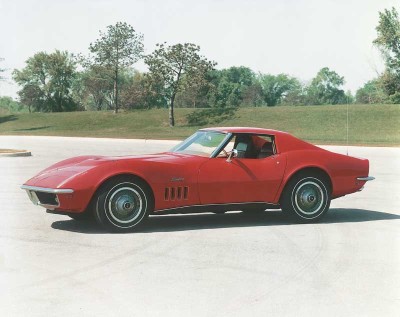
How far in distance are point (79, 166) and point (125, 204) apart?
0.81 meters

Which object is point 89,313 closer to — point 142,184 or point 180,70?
point 142,184

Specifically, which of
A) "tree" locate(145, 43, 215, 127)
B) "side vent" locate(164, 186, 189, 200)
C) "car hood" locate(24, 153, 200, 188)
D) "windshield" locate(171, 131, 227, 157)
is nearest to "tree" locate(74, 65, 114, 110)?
"tree" locate(145, 43, 215, 127)

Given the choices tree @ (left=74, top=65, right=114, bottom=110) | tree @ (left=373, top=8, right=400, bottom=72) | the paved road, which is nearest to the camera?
the paved road

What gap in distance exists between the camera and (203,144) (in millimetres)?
8672

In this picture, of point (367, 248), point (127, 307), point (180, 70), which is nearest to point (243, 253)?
point (367, 248)

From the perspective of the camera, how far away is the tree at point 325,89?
141500 mm

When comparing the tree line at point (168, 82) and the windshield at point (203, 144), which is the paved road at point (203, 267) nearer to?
the windshield at point (203, 144)

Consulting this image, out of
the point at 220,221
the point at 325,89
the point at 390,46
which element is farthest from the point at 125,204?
the point at 325,89

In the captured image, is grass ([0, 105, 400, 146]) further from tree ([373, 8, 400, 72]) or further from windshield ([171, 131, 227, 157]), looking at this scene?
windshield ([171, 131, 227, 157])

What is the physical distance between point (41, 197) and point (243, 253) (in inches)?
108

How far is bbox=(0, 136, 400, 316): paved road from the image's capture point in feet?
15.7

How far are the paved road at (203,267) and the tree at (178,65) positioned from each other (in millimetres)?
59637

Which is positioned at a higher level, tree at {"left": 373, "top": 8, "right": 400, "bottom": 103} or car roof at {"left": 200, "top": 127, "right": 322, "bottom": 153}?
tree at {"left": 373, "top": 8, "right": 400, "bottom": 103}

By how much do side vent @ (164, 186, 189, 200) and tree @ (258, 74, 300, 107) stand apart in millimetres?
135478
